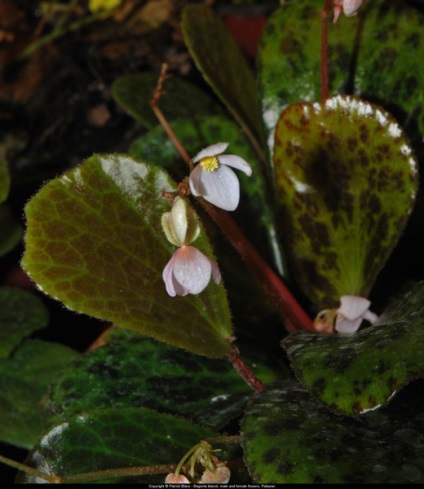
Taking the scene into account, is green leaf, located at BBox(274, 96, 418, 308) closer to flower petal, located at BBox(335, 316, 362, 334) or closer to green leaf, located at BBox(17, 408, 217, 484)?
flower petal, located at BBox(335, 316, 362, 334)

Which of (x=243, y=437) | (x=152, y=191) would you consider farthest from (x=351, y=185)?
(x=243, y=437)

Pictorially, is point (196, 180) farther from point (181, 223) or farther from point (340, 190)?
point (340, 190)

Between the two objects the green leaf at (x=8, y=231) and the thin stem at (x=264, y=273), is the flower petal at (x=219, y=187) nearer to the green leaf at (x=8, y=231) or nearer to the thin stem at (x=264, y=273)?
the thin stem at (x=264, y=273)

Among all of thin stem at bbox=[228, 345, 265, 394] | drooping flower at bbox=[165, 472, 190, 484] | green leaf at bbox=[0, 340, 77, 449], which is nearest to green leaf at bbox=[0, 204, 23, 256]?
green leaf at bbox=[0, 340, 77, 449]

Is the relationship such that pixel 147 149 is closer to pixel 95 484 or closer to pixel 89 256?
pixel 89 256

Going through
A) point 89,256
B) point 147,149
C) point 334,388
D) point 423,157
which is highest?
point 147,149
